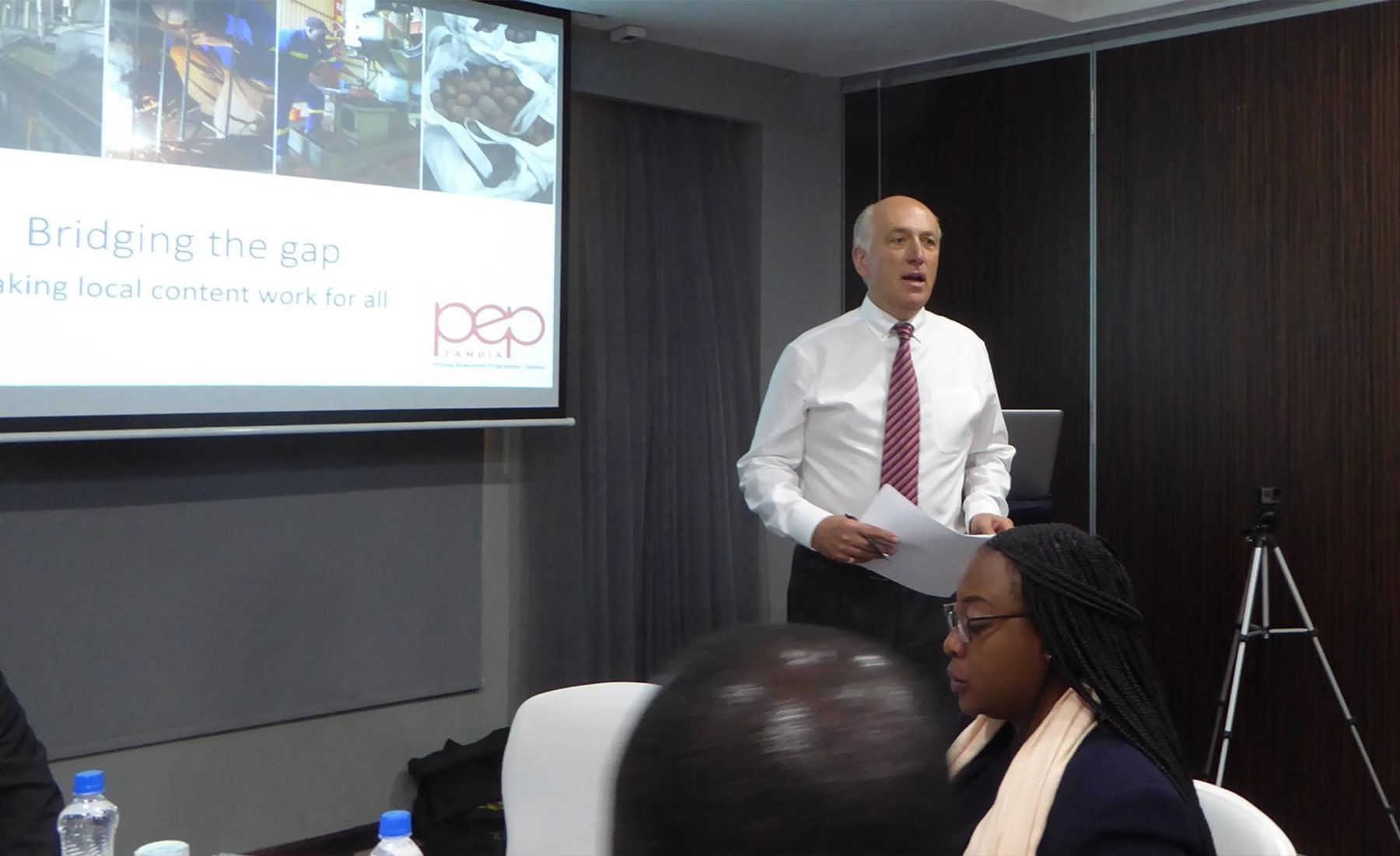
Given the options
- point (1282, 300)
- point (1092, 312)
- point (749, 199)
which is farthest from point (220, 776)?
point (1282, 300)

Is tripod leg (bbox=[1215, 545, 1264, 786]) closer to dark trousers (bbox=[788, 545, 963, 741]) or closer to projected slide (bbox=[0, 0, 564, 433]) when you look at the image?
dark trousers (bbox=[788, 545, 963, 741])

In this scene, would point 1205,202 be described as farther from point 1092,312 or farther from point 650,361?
point 650,361

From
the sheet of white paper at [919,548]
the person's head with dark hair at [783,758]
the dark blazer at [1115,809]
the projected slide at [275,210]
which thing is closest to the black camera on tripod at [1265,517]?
the sheet of white paper at [919,548]

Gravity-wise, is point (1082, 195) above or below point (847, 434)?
above

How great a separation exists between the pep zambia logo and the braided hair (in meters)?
2.49

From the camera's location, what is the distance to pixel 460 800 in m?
3.81

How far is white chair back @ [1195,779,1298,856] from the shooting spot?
1.54m

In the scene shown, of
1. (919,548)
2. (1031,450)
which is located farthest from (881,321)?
(1031,450)

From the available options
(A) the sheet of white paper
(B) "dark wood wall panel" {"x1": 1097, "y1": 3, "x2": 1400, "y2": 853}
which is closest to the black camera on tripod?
(B) "dark wood wall panel" {"x1": 1097, "y1": 3, "x2": 1400, "y2": 853}

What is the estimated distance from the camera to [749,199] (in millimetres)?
4848

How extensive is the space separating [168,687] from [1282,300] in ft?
11.0

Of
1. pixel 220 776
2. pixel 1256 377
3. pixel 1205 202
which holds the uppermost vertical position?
pixel 1205 202

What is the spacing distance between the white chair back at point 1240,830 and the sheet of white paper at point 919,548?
3.15ft

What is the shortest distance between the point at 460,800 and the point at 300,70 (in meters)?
2.07
